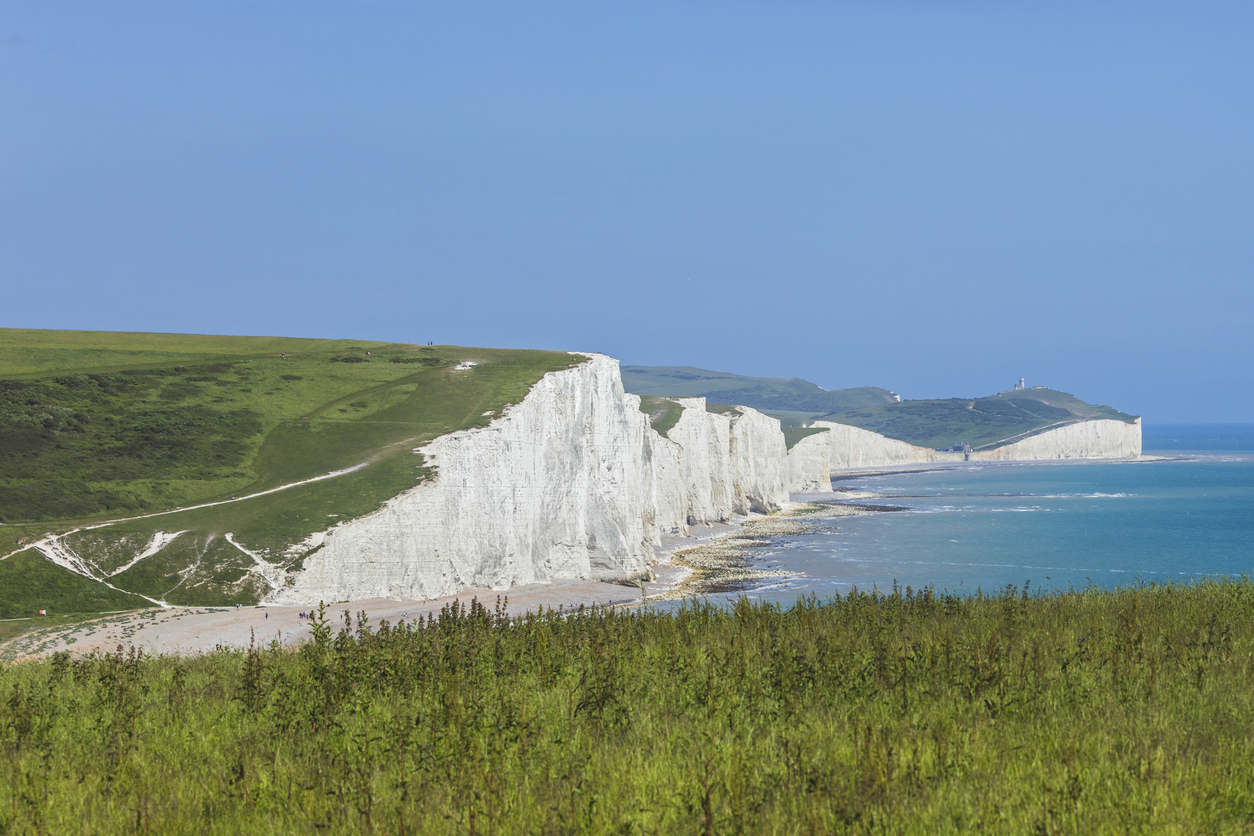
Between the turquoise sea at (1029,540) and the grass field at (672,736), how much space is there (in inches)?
652

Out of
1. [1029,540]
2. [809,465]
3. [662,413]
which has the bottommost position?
[1029,540]

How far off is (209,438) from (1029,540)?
63.3 metres

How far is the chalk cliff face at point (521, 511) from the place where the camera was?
4116 cm

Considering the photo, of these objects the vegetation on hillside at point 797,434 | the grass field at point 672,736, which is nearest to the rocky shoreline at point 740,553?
the grass field at point 672,736

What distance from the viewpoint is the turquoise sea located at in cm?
5234

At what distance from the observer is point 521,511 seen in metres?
49.0

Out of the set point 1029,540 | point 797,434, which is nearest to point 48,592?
point 1029,540

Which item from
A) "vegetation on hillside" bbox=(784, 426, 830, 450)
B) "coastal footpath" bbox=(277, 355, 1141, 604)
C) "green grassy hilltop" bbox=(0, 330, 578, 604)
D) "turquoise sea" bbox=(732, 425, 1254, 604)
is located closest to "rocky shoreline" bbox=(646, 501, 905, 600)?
"turquoise sea" bbox=(732, 425, 1254, 604)

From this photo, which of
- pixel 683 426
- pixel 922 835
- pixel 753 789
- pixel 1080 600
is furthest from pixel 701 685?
pixel 683 426

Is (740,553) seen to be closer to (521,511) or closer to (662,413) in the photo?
(662,413)

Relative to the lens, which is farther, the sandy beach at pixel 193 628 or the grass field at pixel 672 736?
the sandy beach at pixel 193 628

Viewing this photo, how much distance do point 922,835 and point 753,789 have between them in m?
0.98

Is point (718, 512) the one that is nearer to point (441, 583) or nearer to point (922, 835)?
point (441, 583)

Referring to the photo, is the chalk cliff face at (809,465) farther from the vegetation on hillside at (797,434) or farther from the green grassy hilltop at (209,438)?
the green grassy hilltop at (209,438)
